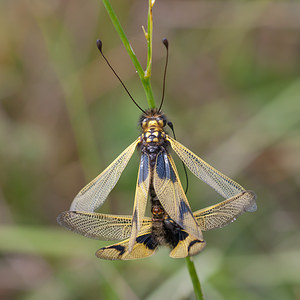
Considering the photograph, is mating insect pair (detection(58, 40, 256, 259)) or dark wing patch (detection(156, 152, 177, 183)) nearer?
mating insect pair (detection(58, 40, 256, 259))

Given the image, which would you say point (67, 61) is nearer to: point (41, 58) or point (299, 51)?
point (41, 58)

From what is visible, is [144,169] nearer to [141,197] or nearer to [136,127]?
[141,197]

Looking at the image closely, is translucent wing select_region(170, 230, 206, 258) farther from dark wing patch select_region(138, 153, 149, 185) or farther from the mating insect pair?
dark wing patch select_region(138, 153, 149, 185)

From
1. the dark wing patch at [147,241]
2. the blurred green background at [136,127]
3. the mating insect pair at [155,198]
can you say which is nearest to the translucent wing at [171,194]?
the mating insect pair at [155,198]

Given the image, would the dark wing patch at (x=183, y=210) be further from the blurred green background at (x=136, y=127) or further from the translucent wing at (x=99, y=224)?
the blurred green background at (x=136, y=127)

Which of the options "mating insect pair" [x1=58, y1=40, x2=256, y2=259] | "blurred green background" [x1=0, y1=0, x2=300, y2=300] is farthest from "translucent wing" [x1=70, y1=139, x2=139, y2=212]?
"blurred green background" [x1=0, y1=0, x2=300, y2=300]

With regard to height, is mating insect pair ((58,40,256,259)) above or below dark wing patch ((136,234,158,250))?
above

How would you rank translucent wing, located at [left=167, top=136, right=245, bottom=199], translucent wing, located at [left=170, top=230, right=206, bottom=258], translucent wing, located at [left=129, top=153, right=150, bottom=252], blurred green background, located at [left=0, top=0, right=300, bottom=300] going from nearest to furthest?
1. translucent wing, located at [left=170, top=230, right=206, bottom=258]
2. translucent wing, located at [left=129, top=153, right=150, bottom=252]
3. translucent wing, located at [left=167, top=136, right=245, bottom=199]
4. blurred green background, located at [left=0, top=0, right=300, bottom=300]

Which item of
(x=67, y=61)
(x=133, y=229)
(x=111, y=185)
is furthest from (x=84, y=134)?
(x=133, y=229)
